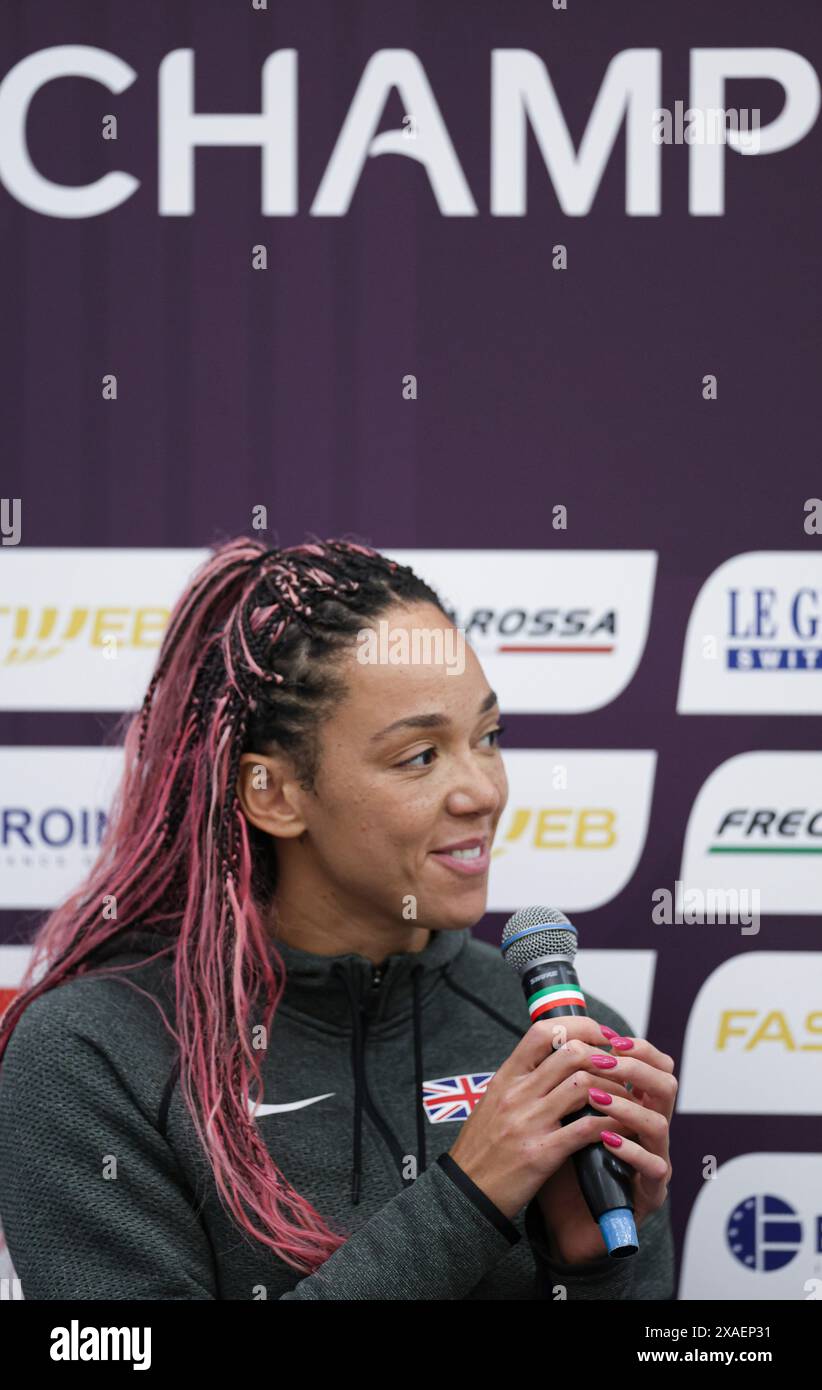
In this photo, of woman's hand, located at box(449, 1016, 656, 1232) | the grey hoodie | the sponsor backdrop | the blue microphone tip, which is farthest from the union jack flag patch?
the sponsor backdrop

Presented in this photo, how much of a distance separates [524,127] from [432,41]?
0.19m

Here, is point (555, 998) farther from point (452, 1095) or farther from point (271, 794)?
point (271, 794)

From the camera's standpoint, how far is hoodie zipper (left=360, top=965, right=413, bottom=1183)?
1.43m

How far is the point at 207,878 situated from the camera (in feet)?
5.02

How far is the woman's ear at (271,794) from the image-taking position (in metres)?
1.50

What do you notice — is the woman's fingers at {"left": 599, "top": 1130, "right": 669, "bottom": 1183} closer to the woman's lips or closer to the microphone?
the microphone

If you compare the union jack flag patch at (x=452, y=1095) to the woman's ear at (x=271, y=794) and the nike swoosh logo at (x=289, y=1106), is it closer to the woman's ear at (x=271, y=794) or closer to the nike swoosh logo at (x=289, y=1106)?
the nike swoosh logo at (x=289, y=1106)

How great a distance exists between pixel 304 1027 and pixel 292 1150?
139 mm

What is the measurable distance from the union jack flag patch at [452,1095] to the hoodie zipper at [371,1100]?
6cm

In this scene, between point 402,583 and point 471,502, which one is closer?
point 402,583

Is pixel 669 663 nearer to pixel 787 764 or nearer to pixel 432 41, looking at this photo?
pixel 787 764

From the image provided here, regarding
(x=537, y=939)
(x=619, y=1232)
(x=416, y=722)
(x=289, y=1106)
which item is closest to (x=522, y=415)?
(x=416, y=722)

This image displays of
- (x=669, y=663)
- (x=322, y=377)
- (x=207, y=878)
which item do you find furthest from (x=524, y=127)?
(x=207, y=878)

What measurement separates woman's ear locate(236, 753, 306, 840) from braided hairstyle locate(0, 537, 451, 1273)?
14 millimetres
